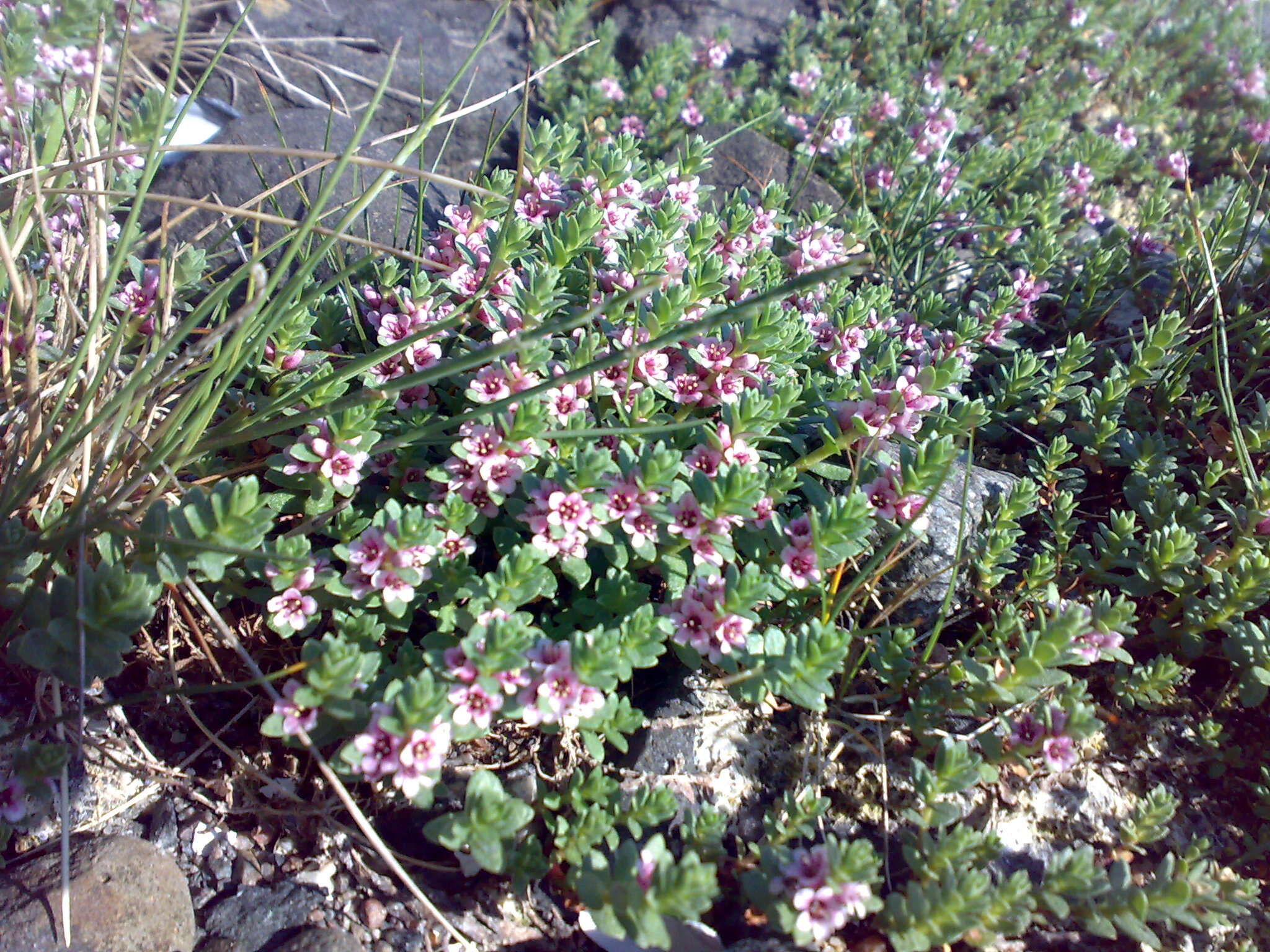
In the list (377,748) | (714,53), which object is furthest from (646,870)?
(714,53)

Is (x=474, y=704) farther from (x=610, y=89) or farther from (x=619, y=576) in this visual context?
(x=610, y=89)

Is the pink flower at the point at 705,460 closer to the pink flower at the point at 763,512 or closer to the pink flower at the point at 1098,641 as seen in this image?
the pink flower at the point at 763,512

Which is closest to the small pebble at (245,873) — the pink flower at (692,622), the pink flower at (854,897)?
the pink flower at (692,622)

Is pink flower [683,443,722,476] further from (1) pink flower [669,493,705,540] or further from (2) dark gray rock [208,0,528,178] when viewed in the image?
(2) dark gray rock [208,0,528,178]

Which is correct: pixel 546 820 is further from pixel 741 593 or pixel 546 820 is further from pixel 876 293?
pixel 876 293

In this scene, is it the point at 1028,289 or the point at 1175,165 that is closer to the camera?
the point at 1028,289

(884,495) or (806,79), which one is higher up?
(806,79)
